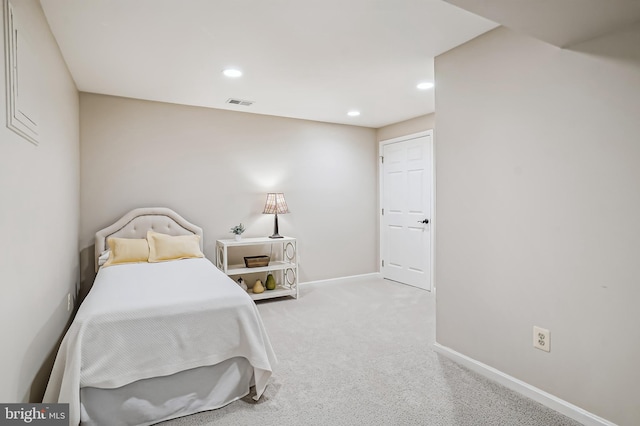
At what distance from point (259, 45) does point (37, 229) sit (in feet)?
6.12

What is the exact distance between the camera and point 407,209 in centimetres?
508

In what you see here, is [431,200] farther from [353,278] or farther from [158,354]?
[158,354]

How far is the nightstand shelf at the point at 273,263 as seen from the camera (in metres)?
4.16

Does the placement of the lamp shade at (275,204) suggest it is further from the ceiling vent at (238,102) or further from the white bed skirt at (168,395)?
the white bed skirt at (168,395)

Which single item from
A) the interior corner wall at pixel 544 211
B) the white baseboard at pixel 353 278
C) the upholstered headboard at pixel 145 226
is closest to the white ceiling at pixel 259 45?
the interior corner wall at pixel 544 211

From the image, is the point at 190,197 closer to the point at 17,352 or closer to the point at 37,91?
the point at 37,91

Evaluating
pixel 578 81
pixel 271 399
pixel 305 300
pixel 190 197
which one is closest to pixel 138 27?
pixel 190 197

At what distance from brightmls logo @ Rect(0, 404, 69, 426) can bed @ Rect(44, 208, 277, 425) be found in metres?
0.04

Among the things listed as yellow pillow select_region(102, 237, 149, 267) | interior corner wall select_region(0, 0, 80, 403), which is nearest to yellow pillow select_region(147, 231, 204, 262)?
yellow pillow select_region(102, 237, 149, 267)

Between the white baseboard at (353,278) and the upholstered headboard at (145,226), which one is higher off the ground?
the upholstered headboard at (145,226)

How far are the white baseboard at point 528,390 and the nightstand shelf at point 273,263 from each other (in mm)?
2211

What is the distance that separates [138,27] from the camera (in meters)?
2.35

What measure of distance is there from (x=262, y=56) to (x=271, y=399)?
97.3 inches

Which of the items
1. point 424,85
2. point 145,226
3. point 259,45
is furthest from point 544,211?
point 145,226
